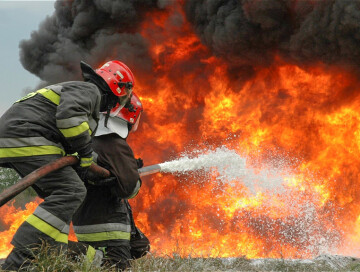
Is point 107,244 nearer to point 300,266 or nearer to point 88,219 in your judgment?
point 88,219

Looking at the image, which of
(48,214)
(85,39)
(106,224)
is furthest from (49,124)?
(85,39)

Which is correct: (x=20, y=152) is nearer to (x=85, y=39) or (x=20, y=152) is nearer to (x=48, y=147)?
(x=48, y=147)

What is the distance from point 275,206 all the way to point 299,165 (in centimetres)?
104

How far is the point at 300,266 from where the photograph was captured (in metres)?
5.05

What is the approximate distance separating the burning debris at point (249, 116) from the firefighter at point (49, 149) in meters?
5.05

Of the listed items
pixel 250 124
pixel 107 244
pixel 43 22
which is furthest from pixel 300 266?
pixel 43 22

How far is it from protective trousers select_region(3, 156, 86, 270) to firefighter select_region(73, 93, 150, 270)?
0.70 meters

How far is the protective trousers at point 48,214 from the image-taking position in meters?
3.21

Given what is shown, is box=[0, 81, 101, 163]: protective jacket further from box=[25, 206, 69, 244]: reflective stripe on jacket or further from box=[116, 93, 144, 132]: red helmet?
box=[116, 93, 144, 132]: red helmet

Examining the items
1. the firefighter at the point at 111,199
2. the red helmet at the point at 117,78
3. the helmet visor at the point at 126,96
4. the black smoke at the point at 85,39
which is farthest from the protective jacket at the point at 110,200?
the black smoke at the point at 85,39

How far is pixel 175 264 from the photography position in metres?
4.40

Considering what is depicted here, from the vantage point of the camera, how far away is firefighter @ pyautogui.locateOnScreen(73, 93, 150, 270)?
4199 mm

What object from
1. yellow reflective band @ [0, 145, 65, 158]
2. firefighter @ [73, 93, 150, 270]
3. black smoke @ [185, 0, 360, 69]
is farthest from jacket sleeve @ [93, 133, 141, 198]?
black smoke @ [185, 0, 360, 69]

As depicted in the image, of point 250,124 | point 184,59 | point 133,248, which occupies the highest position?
point 133,248
